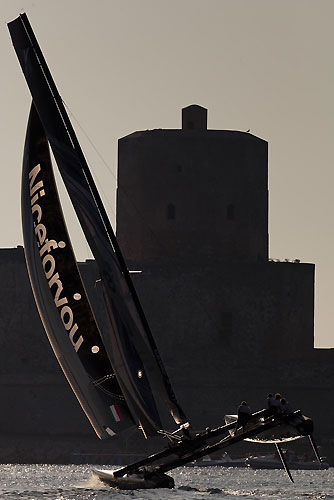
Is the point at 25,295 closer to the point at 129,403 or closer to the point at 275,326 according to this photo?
the point at 275,326

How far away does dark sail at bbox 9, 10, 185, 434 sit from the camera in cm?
2783

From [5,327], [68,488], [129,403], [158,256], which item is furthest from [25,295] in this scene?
[129,403]

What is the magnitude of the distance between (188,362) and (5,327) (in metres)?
6.34

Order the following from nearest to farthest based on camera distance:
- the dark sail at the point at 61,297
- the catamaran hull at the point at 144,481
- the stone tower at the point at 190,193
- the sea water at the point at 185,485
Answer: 1. the dark sail at the point at 61,297
2. the catamaran hull at the point at 144,481
3. the sea water at the point at 185,485
4. the stone tower at the point at 190,193

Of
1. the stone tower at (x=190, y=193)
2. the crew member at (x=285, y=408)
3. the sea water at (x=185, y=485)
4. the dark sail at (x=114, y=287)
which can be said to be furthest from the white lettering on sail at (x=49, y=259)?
the stone tower at (x=190, y=193)

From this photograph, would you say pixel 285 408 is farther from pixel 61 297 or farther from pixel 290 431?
pixel 61 297

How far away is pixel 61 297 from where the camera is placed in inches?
1114

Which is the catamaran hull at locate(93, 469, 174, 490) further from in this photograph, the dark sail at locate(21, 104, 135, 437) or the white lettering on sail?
the white lettering on sail

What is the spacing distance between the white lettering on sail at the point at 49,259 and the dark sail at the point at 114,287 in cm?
59

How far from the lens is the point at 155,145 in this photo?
63.7 m

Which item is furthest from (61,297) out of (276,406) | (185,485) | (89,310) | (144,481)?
(185,485)

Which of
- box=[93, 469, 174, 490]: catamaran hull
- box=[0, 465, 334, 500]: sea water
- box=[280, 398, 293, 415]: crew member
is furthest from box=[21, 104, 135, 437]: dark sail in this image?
box=[0, 465, 334, 500]: sea water

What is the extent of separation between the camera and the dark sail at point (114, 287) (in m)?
27.8

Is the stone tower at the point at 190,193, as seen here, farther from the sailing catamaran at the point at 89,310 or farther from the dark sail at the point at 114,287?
the dark sail at the point at 114,287
